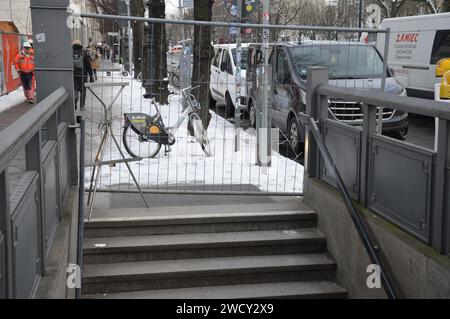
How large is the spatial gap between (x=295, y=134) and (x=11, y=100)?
462 inches

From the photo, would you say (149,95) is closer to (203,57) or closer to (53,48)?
(53,48)

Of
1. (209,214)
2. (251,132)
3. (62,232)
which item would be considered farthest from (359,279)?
(251,132)

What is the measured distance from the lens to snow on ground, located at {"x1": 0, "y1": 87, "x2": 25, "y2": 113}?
17.6 meters

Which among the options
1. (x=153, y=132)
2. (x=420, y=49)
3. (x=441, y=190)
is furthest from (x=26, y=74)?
(x=441, y=190)

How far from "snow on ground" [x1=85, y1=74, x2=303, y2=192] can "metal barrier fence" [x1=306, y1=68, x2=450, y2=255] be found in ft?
4.60

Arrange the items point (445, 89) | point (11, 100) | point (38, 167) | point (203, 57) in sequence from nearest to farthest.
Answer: point (38, 167) < point (445, 89) < point (203, 57) < point (11, 100)

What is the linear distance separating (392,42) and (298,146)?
11.1 meters

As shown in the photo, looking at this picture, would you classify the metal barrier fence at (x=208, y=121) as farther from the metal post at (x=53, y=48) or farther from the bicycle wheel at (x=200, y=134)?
the metal post at (x=53, y=48)

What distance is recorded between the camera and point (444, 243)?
3.77 meters

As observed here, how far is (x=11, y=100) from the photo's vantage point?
19.3 meters

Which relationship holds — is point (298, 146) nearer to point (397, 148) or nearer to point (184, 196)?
point (184, 196)

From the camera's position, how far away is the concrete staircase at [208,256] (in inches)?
194

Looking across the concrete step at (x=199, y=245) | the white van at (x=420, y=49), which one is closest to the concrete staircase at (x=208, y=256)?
the concrete step at (x=199, y=245)

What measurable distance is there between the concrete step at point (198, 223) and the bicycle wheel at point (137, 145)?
2612mm
